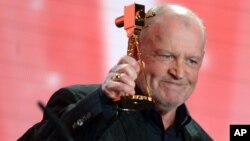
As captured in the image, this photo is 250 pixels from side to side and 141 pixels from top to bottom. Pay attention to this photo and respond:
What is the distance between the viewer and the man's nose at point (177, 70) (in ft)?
4.71

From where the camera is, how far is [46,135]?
4.19 ft

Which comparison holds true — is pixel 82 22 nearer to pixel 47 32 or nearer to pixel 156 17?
pixel 47 32

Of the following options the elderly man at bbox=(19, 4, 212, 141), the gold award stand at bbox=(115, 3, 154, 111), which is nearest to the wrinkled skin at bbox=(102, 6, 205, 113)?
the elderly man at bbox=(19, 4, 212, 141)

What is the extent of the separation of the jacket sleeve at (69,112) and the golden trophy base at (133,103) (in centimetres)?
6

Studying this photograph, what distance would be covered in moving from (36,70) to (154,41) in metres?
0.63

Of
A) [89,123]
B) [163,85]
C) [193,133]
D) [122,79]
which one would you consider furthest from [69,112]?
[193,133]

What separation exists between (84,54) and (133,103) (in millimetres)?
956

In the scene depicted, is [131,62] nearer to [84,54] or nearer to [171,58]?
[171,58]

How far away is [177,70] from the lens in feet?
4.72

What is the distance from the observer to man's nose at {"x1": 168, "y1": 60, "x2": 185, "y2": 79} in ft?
4.71

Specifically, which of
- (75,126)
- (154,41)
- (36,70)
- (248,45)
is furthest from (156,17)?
(248,45)

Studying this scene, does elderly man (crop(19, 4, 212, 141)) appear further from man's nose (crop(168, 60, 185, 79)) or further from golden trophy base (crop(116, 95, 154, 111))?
golden trophy base (crop(116, 95, 154, 111))

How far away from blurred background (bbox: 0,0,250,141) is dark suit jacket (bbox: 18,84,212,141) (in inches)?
20.8

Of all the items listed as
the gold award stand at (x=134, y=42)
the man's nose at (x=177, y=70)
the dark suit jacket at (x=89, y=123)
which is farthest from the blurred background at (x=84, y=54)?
the gold award stand at (x=134, y=42)
